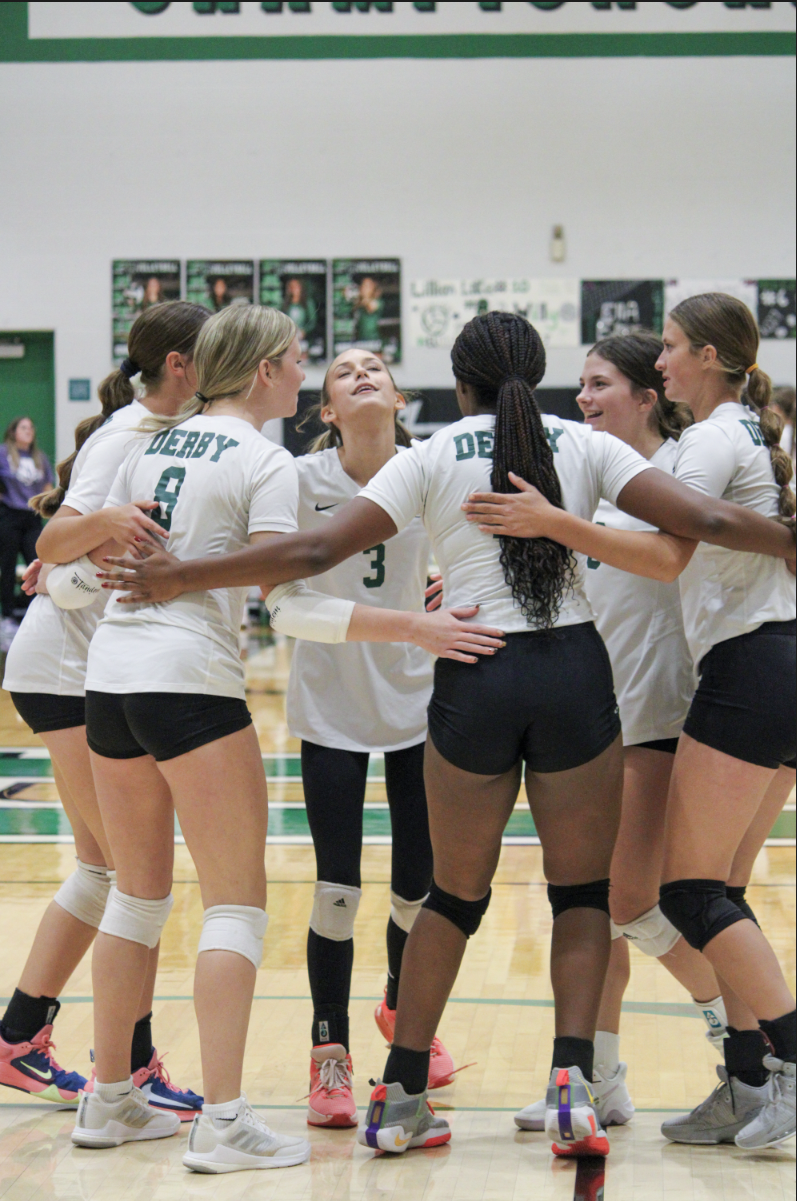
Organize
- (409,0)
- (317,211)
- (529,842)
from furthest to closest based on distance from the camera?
(317,211) → (409,0) → (529,842)

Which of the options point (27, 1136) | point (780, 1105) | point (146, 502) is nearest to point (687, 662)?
point (780, 1105)

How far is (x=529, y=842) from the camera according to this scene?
15.8 feet

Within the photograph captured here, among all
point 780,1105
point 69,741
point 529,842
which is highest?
point 69,741

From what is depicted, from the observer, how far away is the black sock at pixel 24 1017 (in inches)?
103

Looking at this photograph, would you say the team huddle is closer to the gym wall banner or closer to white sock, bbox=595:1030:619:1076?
white sock, bbox=595:1030:619:1076

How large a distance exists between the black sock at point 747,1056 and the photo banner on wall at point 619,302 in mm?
9362

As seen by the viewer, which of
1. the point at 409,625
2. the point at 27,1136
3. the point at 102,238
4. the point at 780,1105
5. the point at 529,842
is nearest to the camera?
the point at 780,1105

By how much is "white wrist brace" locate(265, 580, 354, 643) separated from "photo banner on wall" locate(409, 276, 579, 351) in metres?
9.03

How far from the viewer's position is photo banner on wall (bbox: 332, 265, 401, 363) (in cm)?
1089

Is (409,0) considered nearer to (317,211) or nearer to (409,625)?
(317,211)

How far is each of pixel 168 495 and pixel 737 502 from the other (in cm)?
103

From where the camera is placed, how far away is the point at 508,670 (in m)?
2.04

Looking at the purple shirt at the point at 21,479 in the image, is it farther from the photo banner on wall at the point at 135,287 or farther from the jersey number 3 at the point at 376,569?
the photo banner on wall at the point at 135,287

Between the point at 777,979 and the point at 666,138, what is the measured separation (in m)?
10.2
